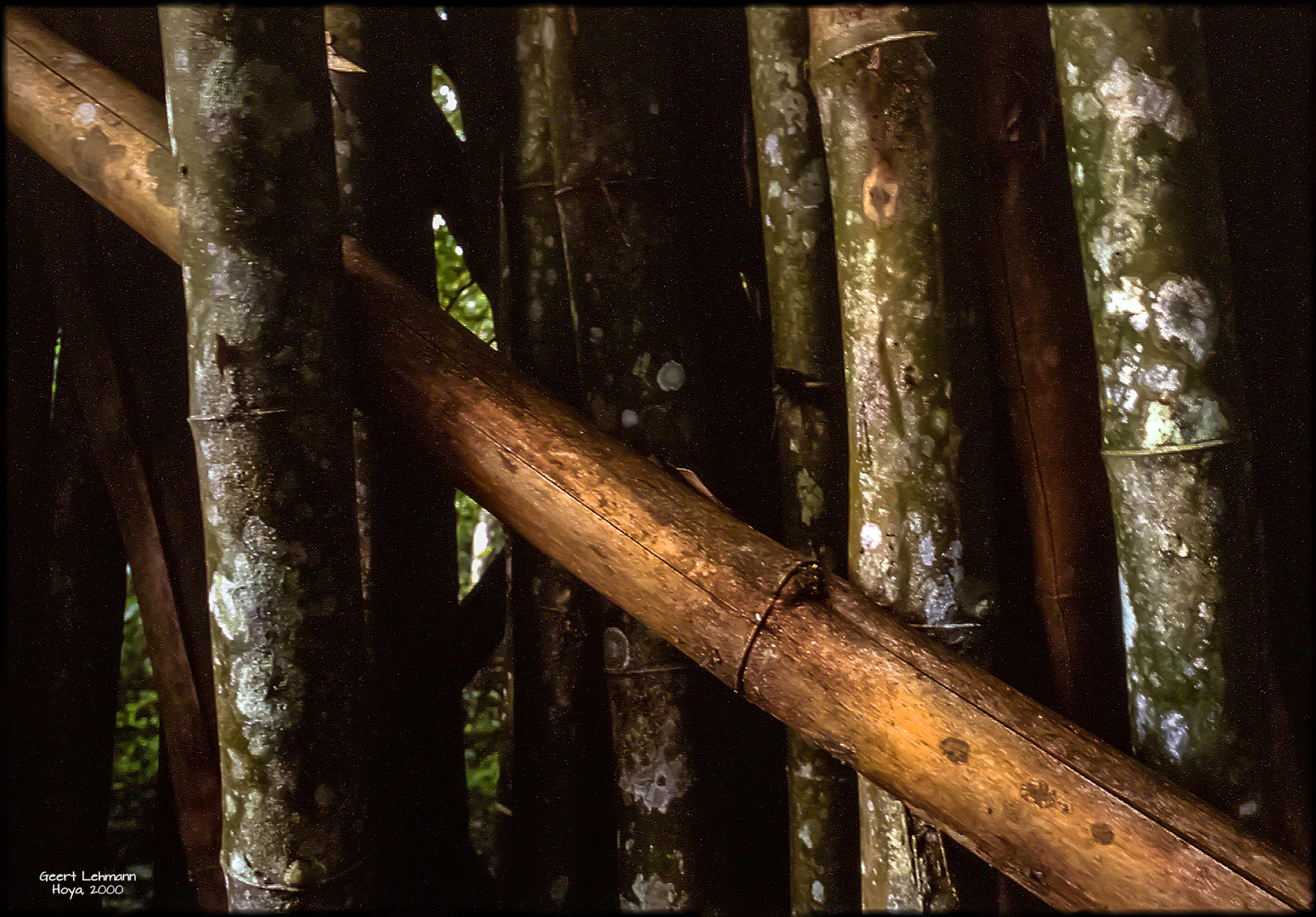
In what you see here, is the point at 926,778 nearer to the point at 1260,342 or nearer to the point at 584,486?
the point at 584,486

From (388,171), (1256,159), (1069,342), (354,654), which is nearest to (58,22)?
(388,171)

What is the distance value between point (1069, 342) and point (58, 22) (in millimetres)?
2208

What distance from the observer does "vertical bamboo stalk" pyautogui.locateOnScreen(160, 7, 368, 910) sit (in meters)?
1.35

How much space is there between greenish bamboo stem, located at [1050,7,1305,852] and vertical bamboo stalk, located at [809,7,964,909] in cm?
20

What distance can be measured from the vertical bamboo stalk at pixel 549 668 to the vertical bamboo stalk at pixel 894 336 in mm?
761

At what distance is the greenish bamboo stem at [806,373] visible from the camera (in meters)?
1.54

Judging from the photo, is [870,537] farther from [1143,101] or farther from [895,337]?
[1143,101]

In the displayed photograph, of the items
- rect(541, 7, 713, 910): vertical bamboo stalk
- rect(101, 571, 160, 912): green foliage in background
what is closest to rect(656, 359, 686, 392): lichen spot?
rect(541, 7, 713, 910): vertical bamboo stalk

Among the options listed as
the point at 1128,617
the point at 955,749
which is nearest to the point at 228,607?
the point at 955,749

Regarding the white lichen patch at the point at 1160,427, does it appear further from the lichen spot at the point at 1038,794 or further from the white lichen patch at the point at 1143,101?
the lichen spot at the point at 1038,794

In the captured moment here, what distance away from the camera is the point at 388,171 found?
78.6 inches

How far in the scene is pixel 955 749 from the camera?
45.3 inches

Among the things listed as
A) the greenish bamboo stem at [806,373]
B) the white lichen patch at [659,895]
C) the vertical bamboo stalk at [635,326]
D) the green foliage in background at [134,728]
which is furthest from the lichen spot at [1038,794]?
the green foliage in background at [134,728]

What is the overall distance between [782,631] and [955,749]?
27cm
